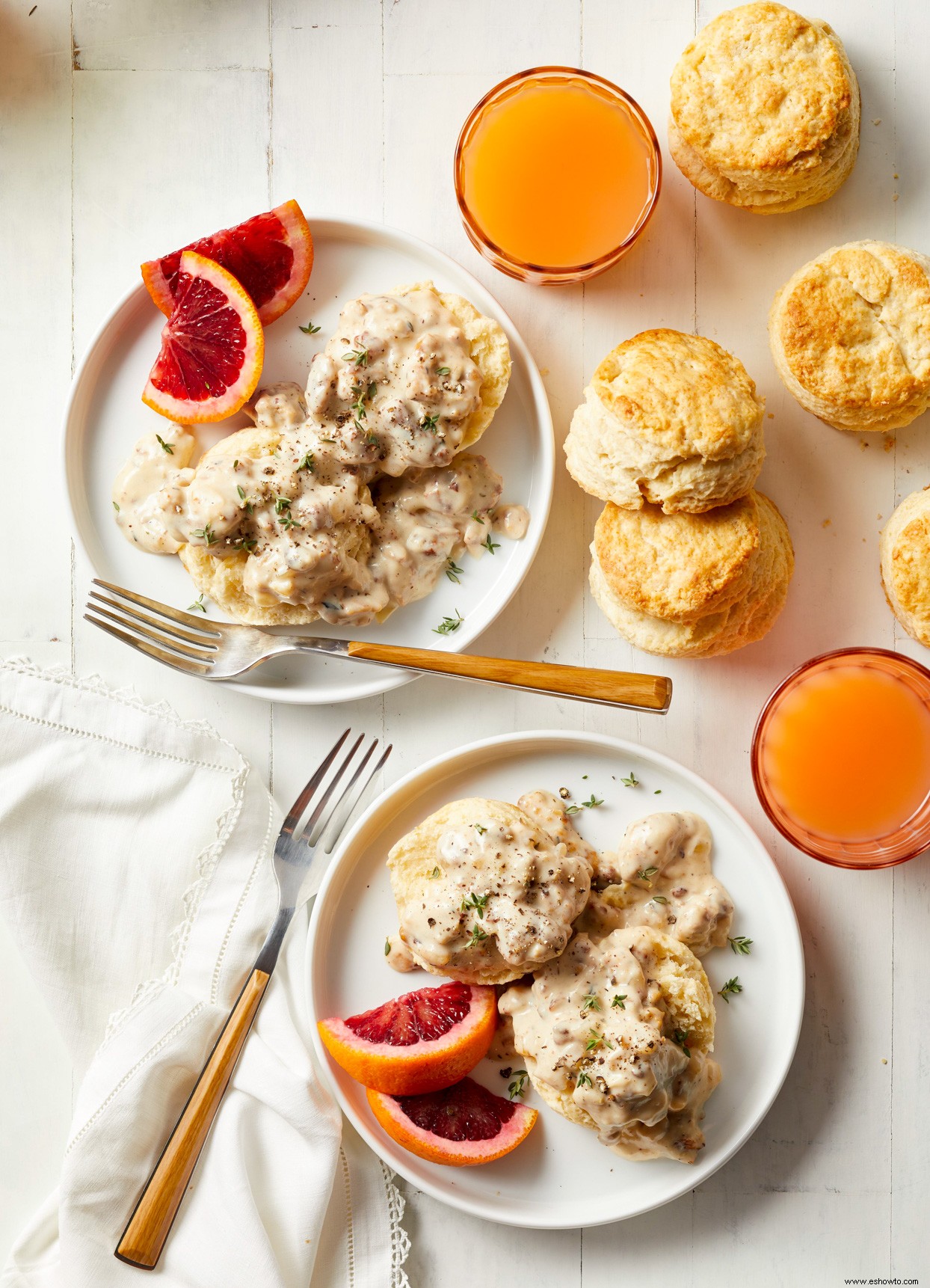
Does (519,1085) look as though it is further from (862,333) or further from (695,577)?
(862,333)

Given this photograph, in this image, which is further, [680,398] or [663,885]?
[663,885]

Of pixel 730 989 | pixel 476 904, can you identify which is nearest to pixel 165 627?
pixel 476 904

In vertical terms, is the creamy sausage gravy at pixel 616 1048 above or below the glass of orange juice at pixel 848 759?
below

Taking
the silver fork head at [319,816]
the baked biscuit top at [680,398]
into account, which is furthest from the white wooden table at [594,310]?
the baked biscuit top at [680,398]

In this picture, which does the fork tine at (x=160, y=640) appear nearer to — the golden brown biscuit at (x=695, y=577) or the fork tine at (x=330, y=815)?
the fork tine at (x=330, y=815)

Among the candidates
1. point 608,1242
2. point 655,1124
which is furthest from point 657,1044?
point 608,1242
